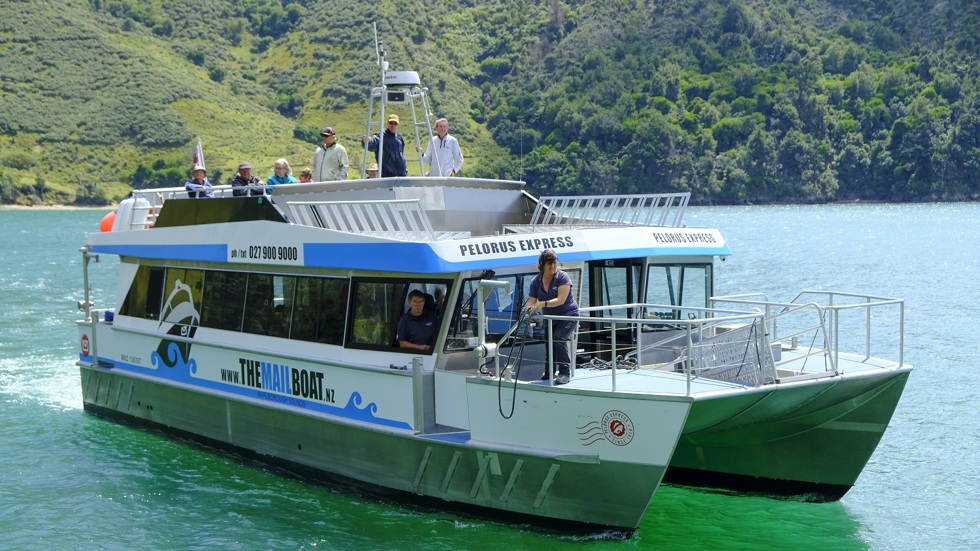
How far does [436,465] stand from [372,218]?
106 inches

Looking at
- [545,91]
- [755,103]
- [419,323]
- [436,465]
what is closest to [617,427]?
[436,465]

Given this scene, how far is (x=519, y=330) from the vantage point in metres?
11.7

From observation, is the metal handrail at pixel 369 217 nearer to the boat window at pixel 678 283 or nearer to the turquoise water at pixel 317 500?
the boat window at pixel 678 283

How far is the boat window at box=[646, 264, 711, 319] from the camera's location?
12484 millimetres

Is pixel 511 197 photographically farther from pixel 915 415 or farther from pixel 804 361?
pixel 915 415

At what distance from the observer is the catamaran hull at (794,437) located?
10805mm

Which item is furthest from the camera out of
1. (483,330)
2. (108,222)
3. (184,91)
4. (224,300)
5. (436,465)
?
(184,91)

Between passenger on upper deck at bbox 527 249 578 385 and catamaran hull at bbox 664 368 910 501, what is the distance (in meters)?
1.32

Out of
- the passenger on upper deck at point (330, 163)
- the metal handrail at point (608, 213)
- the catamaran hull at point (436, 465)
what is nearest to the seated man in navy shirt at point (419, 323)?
the catamaran hull at point (436, 465)

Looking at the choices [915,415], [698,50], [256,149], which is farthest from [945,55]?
[915,415]

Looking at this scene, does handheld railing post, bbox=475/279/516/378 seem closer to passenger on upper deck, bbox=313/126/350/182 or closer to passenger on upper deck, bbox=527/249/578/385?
passenger on upper deck, bbox=527/249/578/385

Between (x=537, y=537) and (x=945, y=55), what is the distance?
5053 inches

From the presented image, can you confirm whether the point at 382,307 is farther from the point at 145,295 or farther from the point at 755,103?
the point at 755,103

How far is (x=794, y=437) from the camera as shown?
12.0 meters
